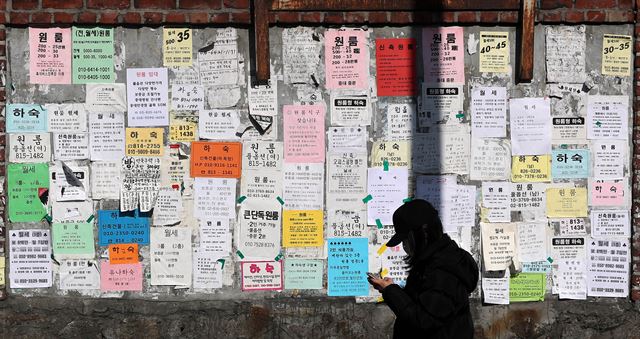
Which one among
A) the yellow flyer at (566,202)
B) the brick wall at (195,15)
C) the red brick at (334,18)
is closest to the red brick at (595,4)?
the brick wall at (195,15)

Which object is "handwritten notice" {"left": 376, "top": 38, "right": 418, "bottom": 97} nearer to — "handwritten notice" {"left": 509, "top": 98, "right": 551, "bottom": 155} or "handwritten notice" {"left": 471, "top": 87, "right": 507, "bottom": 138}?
"handwritten notice" {"left": 471, "top": 87, "right": 507, "bottom": 138}

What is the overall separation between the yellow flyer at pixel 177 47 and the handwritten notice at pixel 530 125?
8.25 feet

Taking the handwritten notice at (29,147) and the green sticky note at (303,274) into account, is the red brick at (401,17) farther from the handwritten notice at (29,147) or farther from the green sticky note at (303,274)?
the handwritten notice at (29,147)

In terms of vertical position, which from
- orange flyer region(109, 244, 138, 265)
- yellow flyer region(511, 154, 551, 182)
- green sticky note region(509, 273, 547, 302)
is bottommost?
green sticky note region(509, 273, 547, 302)

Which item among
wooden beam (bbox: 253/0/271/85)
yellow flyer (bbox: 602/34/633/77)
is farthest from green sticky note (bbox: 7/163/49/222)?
yellow flyer (bbox: 602/34/633/77)

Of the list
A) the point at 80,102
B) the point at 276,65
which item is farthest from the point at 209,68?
the point at 80,102

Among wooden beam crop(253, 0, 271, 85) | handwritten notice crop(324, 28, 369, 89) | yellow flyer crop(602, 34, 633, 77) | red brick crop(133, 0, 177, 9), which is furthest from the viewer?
yellow flyer crop(602, 34, 633, 77)

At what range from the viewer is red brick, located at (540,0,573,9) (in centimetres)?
665

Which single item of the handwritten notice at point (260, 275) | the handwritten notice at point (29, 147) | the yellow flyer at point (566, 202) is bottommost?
the handwritten notice at point (260, 275)

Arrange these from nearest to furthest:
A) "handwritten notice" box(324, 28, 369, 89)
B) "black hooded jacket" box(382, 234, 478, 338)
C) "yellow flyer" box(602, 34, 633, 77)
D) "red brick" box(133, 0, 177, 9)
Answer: "black hooded jacket" box(382, 234, 478, 338)
"red brick" box(133, 0, 177, 9)
"handwritten notice" box(324, 28, 369, 89)
"yellow flyer" box(602, 34, 633, 77)

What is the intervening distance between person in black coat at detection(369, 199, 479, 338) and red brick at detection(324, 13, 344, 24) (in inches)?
102

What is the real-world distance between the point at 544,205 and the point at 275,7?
2.58 m

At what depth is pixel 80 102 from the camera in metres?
6.58

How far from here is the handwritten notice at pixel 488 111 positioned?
670 centimetres
